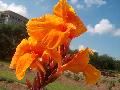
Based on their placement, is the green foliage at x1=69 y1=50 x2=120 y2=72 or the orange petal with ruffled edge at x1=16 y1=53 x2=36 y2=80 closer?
the orange petal with ruffled edge at x1=16 y1=53 x2=36 y2=80

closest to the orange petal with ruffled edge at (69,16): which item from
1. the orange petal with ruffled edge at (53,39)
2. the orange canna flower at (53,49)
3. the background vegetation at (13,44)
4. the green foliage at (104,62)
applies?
the orange canna flower at (53,49)

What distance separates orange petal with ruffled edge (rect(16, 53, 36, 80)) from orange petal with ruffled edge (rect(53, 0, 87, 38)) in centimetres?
19

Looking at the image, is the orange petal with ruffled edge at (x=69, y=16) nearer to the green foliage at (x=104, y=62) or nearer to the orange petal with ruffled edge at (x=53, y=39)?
the orange petal with ruffled edge at (x=53, y=39)

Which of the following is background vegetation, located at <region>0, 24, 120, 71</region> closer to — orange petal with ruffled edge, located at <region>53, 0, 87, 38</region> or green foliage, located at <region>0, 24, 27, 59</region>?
green foliage, located at <region>0, 24, 27, 59</region>

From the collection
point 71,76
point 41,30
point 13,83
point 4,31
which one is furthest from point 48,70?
point 4,31

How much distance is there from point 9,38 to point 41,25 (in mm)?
53637

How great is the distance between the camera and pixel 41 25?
4.09ft

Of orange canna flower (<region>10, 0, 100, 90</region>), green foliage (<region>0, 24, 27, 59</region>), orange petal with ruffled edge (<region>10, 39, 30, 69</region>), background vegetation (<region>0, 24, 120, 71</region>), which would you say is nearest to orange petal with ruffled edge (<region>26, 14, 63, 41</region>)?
orange canna flower (<region>10, 0, 100, 90</region>)

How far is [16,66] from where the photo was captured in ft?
4.15

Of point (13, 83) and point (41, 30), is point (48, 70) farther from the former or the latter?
point (13, 83)

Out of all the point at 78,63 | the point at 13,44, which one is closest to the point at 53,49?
the point at 78,63

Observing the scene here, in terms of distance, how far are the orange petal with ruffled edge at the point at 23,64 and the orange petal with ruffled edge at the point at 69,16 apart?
0.19m

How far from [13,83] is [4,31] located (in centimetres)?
3879

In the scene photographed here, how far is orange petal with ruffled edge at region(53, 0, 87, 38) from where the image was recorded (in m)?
1.32
